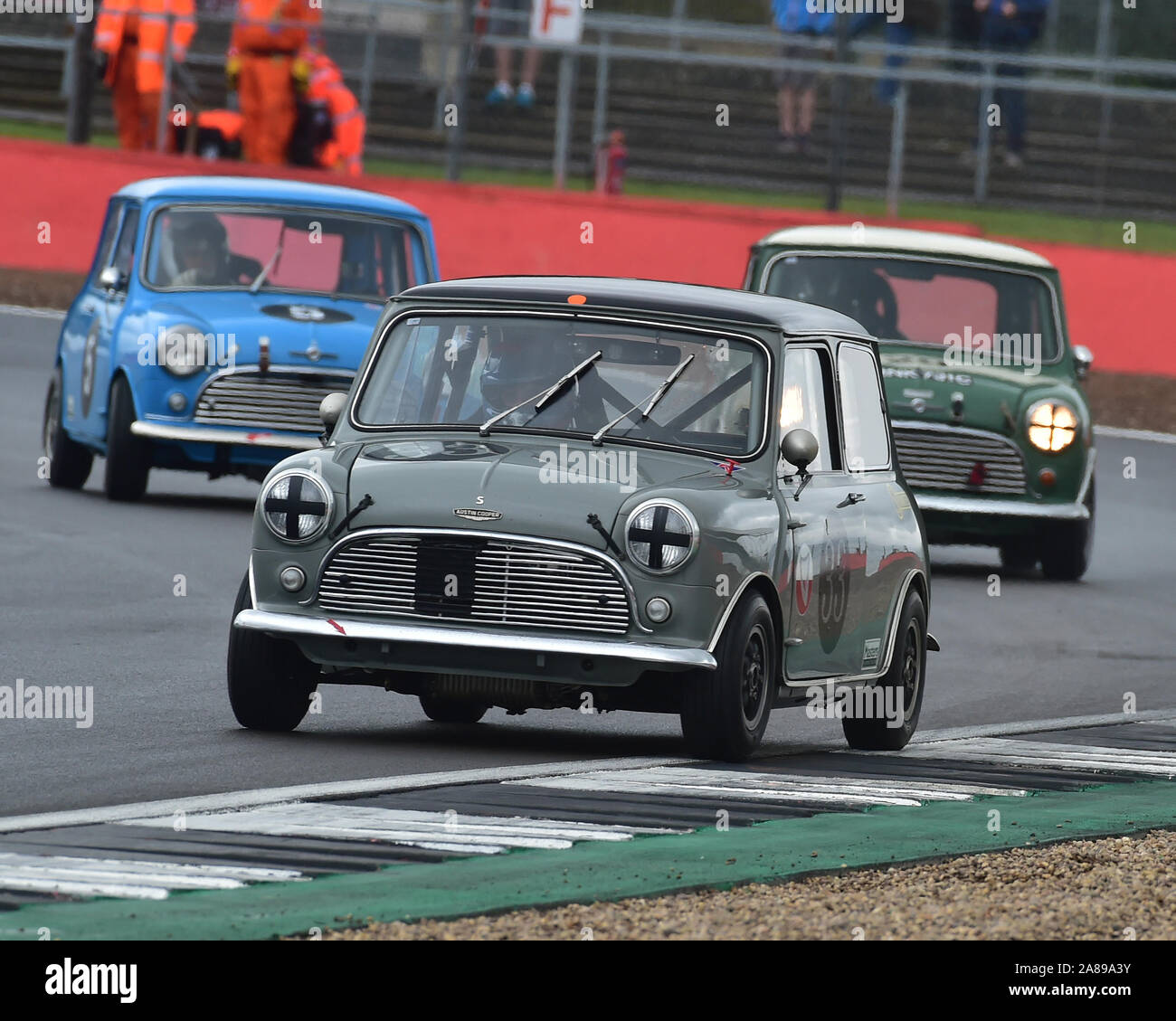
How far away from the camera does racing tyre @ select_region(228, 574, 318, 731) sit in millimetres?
9906

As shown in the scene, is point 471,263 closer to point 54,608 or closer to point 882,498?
point 54,608

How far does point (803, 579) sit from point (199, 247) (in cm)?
Result: 884

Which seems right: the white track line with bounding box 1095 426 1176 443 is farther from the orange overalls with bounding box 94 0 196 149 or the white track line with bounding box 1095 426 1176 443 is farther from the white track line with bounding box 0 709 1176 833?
the white track line with bounding box 0 709 1176 833

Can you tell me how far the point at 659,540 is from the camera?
9.52 meters

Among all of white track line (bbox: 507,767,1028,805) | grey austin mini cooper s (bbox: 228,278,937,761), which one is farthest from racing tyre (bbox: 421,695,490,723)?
white track line (bbox: 507,767,1028,805)

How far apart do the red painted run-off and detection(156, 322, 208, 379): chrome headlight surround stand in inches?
402

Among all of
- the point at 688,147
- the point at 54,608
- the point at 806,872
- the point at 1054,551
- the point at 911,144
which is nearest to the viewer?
the point at 806,872

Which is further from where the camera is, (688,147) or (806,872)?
(688,147)

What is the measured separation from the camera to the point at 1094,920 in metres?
7.08

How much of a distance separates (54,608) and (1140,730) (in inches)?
192

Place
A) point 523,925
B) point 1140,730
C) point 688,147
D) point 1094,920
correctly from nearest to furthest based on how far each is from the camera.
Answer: point 523,925 < point 1094,920 < point 1140,730 < point 688,147

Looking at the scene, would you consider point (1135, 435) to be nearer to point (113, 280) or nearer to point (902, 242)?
point (902, 242)

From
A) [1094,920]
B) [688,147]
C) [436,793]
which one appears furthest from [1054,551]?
[688,147]

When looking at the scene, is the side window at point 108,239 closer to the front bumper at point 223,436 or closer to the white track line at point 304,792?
the front bumper at point 223,436
